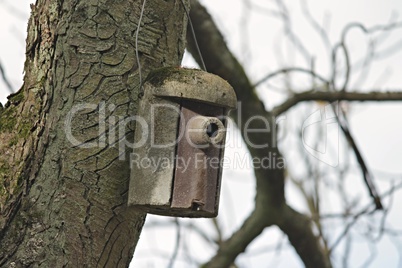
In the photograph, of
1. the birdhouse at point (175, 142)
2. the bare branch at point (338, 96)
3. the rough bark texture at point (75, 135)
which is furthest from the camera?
the bare branch at point (338, 96)

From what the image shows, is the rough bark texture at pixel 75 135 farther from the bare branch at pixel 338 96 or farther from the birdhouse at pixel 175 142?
the bare branch at pixel 338 96

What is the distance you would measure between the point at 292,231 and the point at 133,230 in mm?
1708

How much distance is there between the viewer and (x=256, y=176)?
12.2 feet

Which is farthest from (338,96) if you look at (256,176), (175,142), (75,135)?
(75,135)

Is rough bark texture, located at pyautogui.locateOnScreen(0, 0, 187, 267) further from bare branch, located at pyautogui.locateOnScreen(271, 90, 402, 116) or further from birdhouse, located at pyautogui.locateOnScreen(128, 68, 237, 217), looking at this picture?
bare branch, located at pyautogui.locateOnScreen(271, 90, 402, 116)

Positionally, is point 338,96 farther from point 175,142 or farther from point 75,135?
point 75,135

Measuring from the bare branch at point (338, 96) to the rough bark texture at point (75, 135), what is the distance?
1538mm

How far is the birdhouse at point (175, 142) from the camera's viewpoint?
2281mm

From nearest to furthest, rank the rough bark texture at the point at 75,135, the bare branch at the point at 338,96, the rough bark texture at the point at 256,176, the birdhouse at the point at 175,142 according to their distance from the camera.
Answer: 1. the rough bark texture at the point at 75,135
2. the birdhouse at the point at 175,142
3. the rough bark texture at the point at 256,176
4. the bare branch at the point at 338,96

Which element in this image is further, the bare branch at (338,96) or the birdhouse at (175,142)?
the bare branch at (338,96)

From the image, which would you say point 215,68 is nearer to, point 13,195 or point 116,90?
point 116,90

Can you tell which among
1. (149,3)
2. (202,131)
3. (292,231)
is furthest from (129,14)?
(292,231)

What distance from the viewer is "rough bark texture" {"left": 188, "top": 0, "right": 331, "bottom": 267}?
3582 millimetres

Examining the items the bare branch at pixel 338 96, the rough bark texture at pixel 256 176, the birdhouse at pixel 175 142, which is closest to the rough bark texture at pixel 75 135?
the birdhouse at pixel 175 142
